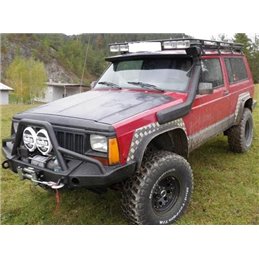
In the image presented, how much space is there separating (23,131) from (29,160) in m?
0.32

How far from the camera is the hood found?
3.23 meters

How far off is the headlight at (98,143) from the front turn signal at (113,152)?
0.19 ft

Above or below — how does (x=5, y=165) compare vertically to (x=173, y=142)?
below

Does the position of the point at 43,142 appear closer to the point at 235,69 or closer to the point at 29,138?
the point at 29,138

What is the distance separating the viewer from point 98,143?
303 centimetres

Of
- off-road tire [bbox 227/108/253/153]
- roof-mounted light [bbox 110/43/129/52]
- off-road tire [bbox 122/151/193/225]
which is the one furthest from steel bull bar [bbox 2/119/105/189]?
off-road tire [bbox 227/108/253/153]

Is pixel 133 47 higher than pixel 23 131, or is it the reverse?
pixel 133 47

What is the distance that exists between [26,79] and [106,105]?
49680 mm

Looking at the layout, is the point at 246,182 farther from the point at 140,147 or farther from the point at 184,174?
the point at 140,147

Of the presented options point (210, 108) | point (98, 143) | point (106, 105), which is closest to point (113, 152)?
point (98, 143)

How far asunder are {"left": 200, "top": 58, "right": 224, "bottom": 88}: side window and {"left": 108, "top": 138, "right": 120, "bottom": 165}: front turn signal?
1863 millimetres

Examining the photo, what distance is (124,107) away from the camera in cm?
344

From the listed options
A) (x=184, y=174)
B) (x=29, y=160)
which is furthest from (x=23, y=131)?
(x=184, y=174)

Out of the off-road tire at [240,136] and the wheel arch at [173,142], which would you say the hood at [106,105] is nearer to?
the wheel arch at [173,142]
